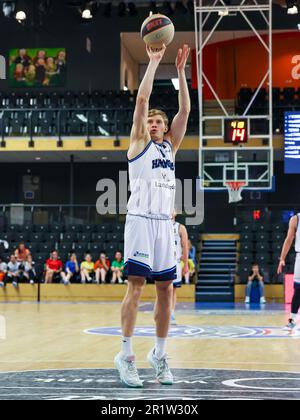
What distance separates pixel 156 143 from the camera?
6.16 meters

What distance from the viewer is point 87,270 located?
2233 cm

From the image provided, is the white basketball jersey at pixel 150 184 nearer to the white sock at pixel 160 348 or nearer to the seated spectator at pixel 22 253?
the white sock at pixel 160 348

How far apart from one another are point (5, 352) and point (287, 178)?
23.5 m

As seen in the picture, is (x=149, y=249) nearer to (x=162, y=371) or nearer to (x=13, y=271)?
(x=162, y=371)

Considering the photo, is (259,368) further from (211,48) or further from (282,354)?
(211,48)

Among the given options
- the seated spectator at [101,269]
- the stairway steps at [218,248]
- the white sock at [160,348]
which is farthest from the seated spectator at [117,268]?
the white sock at [160,348]

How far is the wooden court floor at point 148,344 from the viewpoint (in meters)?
6.72

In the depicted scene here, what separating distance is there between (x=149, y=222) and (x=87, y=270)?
54.1 ft

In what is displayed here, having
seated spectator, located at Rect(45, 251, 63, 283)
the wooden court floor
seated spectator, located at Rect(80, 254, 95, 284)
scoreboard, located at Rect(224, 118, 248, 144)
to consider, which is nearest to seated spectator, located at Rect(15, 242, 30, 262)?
seated spectator, located at Rect(45, 251, 63, 283)

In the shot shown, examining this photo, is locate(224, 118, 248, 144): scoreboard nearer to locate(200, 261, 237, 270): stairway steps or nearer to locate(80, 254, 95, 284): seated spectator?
locate(200, 261, 237, 270): stairway steps

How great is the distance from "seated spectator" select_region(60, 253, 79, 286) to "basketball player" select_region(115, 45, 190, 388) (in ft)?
53.1

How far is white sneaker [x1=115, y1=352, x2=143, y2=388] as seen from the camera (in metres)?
5.52

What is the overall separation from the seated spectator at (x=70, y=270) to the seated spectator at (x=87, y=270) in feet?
0.67
